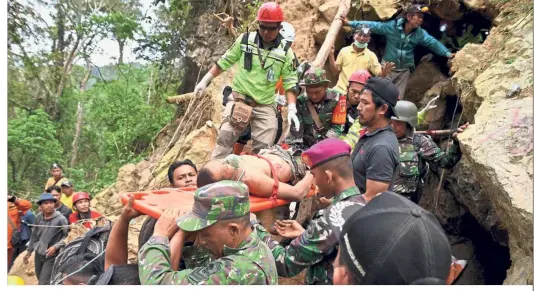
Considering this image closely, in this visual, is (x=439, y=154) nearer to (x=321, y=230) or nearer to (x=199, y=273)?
(x=321, y=230)

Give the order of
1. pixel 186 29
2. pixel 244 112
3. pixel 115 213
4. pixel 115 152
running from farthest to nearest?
pixel 115 152 → pixel 186 29 → pixel 115 213 → pixel 244 112

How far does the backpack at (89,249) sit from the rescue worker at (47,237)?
2623 millimetres

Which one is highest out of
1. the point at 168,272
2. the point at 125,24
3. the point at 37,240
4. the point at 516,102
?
the point at 125,24

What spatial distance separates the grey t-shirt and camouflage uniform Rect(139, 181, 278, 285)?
4.67 ft

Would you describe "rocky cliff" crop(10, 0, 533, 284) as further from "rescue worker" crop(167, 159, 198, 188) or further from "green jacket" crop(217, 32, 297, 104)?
"rescue worker" crop(167, 159, 198, 188)

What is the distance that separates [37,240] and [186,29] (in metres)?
7.94

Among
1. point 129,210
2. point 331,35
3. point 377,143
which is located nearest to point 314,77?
point 377,143

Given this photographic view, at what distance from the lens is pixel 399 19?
6.99 metres

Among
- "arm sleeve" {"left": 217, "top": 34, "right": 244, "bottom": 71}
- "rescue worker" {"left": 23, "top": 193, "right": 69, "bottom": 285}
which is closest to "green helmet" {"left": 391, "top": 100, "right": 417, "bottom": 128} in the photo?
"arm sleeve" {"left": 217, "top": 34, "right": 244, "bottom": 71}

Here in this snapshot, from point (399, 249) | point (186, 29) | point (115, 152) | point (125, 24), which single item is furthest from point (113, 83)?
point (399, 249)

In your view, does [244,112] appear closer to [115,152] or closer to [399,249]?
[399,249]

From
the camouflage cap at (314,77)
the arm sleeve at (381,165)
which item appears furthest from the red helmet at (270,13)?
the arm sleeve at (381,165)

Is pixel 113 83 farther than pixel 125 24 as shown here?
Yes

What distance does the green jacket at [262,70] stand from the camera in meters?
5.44
